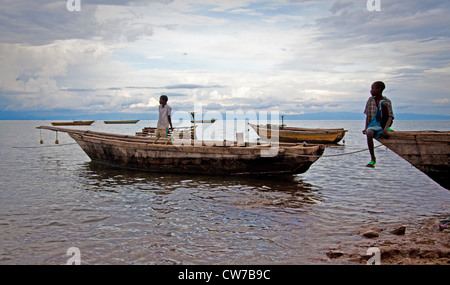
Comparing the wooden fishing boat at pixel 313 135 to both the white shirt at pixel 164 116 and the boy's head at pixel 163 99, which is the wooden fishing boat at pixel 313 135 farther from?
the boy's head at pixel 163 99

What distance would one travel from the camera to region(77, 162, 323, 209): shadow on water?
28.1 ft

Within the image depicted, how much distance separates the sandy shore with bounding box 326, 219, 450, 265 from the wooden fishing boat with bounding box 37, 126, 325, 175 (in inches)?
165

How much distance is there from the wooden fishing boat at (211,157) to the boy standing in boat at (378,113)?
3657 millimetres

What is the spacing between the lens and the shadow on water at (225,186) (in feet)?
28.1

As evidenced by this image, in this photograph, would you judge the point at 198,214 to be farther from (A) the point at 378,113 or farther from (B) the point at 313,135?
(B) the point at 313,135

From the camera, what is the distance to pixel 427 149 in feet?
21.3

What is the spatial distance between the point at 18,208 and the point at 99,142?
216 inches

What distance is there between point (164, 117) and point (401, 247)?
9010 mm

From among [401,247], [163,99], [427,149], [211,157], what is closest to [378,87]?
[427,149]

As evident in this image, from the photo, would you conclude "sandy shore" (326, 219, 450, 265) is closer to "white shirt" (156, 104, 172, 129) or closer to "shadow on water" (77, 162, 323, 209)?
"shadow on water" (77, 162, 323, 209)

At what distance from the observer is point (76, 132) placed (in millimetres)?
14375

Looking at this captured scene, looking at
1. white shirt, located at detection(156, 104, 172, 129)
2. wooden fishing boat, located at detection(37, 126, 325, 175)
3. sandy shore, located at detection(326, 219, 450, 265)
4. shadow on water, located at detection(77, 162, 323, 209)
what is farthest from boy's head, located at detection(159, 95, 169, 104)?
sandy shore, located at detection(326, 219, 450, 265)
